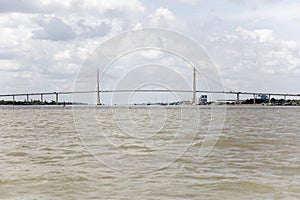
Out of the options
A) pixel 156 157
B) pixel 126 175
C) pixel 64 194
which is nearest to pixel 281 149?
Result: pixel 156 157

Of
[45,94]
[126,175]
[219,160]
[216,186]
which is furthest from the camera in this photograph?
[45,94]

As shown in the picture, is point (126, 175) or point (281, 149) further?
point (281, 149)

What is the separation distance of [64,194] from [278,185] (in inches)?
169

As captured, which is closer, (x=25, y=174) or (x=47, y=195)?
(x=47, y=195)

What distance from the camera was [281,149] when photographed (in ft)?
47.9

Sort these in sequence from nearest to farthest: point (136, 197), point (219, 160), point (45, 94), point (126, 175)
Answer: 1. point (136, 197)
2. point (126, 175)
3. point (219, 160)
4. point (45, 94)

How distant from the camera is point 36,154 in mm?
13094

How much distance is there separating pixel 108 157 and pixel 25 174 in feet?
10.0

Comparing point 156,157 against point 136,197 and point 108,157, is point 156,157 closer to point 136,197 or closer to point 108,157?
point 108,157

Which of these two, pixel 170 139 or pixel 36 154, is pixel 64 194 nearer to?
pixel 36 154

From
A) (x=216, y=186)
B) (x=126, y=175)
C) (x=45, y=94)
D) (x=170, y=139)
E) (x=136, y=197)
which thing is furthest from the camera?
(x=45, y=94)

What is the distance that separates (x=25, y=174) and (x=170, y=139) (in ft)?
29.0

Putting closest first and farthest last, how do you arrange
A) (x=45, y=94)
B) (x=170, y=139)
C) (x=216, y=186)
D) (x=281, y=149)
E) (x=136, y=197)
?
(x=136, y=197)
(x=216, y=186)
(x=281, y=149)
(x=170, y=139)
(x=45, y=94)

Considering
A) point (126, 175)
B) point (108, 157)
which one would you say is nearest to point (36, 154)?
point (108, 157)
